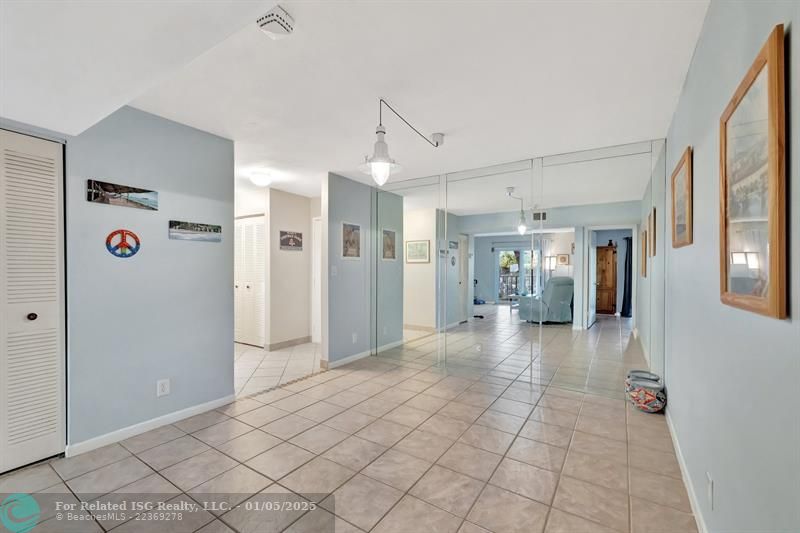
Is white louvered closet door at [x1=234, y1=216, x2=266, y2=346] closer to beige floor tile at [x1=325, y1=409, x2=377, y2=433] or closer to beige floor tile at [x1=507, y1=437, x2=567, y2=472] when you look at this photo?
beige floor tile at [x1=325, y1=409, x2=377, y2=433]

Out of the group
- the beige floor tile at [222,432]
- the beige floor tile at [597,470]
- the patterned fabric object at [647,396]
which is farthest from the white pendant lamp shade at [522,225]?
the beige floor tile at [222,432]

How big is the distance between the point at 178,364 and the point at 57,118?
6.43 feet

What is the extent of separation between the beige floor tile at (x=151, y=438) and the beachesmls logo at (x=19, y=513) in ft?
1.86

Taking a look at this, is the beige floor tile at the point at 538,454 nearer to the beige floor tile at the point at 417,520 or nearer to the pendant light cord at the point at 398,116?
the beige floor tile at the point at 417,520

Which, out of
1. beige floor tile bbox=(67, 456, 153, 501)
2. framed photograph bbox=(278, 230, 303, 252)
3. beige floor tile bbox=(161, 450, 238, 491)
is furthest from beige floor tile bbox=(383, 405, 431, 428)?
framed photograph bbox=(278, 230, 303, 252)

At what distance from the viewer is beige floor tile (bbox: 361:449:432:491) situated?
2111 millimetres

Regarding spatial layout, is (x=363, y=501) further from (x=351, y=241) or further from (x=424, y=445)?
(x=351, y=241)

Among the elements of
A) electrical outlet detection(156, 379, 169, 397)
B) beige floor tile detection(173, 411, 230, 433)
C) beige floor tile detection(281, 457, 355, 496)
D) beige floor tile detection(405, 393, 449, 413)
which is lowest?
beige floor tile detection(173, 411, 230, 433)

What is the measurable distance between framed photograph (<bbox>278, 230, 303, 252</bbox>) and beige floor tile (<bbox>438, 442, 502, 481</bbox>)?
4234mm

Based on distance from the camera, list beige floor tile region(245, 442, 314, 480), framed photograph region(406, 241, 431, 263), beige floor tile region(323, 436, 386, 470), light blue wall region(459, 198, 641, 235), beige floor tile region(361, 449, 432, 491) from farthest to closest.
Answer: framed photograph region(406, 241, 431, 263) < light blue wall region(459, 198, 641, 235) < beige floor tile region(323, 436, 386, 470) < beige floor tile region(245, 442, 314, 480) < beige floor tile region(361, 449, 432, 491)

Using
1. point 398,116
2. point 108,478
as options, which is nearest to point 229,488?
point 108,478

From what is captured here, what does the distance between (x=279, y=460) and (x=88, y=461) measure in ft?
4.26

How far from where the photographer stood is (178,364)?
2.98 m

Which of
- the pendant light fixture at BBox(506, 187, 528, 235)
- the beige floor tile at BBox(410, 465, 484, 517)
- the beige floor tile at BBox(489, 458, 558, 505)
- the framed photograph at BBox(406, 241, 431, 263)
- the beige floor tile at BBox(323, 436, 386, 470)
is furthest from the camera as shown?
the framed photograph at BBox(406, 241, 431, 263)
